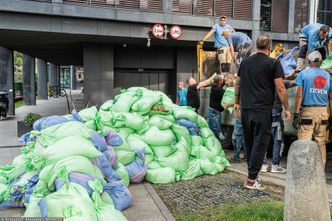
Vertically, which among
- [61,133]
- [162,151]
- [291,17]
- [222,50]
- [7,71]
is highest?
[291,17]

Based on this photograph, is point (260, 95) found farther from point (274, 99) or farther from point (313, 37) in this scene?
point (313, 37)

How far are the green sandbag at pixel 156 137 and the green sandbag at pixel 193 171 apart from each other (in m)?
0.49

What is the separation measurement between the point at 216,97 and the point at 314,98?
2.45 metres

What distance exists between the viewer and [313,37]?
644 cm

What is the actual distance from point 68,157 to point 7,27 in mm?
8597

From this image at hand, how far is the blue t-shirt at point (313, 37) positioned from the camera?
637cm

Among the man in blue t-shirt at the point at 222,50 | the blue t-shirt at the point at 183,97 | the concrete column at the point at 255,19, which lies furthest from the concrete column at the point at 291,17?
the blue t-shirt at the point at 183,97

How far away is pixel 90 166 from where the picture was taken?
159 inches

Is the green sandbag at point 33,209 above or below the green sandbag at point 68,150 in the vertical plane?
below

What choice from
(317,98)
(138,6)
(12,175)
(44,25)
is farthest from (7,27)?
(317,98)

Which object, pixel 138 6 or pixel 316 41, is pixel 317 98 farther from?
pixel 138 6

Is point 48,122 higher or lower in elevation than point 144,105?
lower

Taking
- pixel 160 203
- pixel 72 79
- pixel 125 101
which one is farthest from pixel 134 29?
pixel 72 79

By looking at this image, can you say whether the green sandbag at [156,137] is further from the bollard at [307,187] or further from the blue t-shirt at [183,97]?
the blue t-shirt at [183,97]
